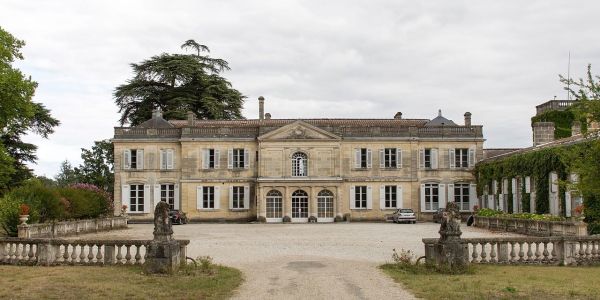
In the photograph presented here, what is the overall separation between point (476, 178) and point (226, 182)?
16.6 meters

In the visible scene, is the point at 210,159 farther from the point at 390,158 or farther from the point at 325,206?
the point at 390,158

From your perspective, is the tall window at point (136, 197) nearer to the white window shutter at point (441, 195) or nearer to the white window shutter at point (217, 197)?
the white window shutter at point (217, 197)

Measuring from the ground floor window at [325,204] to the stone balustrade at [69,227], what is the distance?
13.5m

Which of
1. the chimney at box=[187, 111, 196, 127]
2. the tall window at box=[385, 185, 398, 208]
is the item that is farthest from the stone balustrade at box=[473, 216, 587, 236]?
the chimney at box=[187, 111, 196, 127]

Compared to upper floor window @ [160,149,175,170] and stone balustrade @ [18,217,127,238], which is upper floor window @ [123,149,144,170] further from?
stone balustrade @ [18,217,127,238]

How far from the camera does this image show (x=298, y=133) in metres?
45.9

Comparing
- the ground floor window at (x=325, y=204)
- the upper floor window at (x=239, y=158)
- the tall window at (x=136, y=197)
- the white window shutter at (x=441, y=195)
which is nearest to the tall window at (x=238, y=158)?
the upper floor window at (x=239, y=158)

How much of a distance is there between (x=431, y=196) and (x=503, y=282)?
34.9 m

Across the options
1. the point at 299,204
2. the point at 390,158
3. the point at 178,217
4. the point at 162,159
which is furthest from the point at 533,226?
the point at 162,159

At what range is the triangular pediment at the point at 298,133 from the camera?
45812 millimetres

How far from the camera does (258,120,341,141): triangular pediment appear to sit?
45.8 metres

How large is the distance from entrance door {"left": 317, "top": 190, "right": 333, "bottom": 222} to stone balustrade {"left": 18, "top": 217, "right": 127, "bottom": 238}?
13.5m

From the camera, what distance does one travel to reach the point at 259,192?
149 feet

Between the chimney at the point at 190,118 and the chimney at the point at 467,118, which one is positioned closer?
the chimney at the point at 190,118
